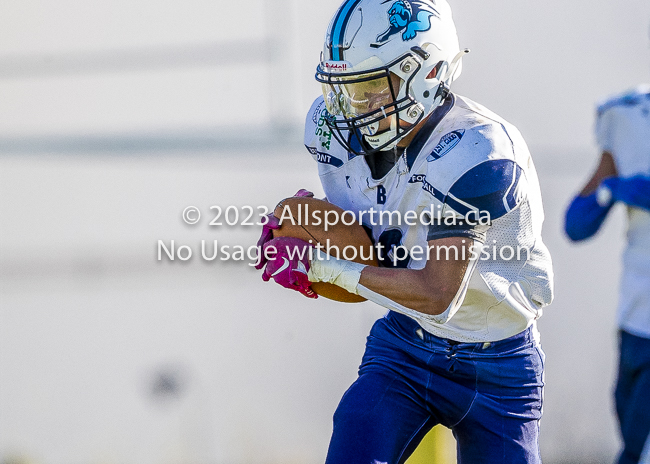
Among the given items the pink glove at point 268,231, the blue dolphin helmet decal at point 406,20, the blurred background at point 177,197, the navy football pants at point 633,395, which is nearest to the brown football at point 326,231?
the pink glove at point 268,231

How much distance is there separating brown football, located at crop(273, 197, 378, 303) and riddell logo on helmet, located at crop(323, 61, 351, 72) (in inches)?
13.1

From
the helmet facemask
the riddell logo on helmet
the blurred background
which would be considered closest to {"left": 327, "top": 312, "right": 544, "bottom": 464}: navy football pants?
the helmet facemask

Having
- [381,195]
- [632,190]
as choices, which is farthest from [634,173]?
[381,195]

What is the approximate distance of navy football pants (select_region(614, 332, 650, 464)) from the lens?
6.45ft

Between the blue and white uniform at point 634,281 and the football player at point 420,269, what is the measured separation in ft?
0.93

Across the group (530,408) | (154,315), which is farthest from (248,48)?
(530,408)

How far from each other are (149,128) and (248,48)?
0.53 metres

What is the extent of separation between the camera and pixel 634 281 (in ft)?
6.68

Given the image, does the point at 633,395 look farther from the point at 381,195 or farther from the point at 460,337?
the point at 381,195

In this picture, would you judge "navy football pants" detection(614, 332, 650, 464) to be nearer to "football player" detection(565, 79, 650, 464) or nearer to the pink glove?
"football player" detection(565, 79, 650, 464)

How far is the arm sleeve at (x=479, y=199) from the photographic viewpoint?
1633 mm

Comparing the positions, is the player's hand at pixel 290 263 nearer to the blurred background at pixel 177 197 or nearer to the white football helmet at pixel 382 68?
the white football helmet at pixel 382 68

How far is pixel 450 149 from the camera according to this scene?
1710mm

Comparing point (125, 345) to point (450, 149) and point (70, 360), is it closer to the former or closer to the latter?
point (70, 360)
